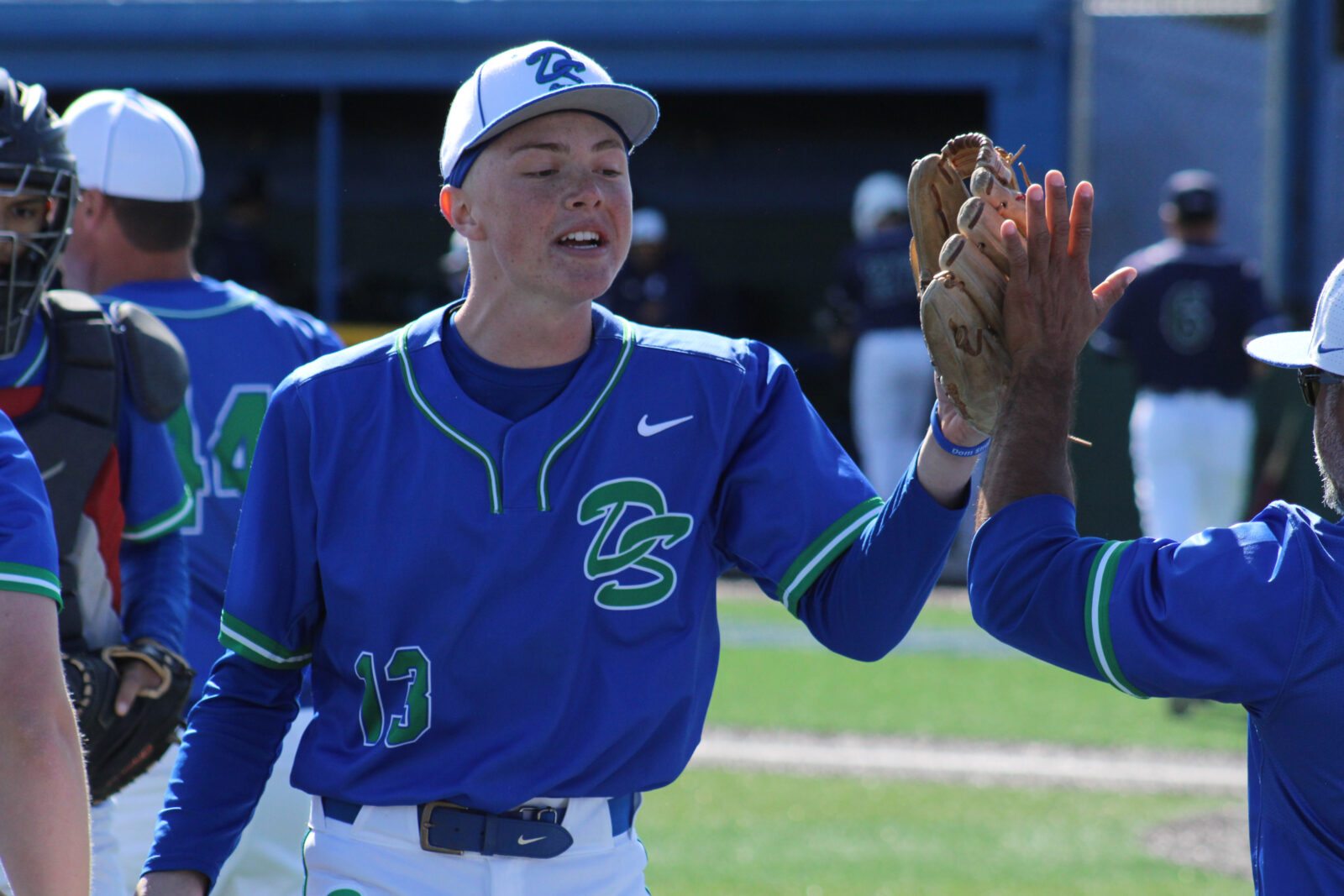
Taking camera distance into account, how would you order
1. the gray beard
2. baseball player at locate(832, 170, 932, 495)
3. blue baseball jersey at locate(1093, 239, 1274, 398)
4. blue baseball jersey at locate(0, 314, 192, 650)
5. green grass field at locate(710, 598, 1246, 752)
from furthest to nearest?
baseball player at locate(832, 170, 932, 495) → blue baseball jersey at locate(1093, 239, 1274, 398) → green grass field at locate(710, 598, 1246, 752) → blue baseball jersey at locate(0, 314, 192, 650) → the gray beard

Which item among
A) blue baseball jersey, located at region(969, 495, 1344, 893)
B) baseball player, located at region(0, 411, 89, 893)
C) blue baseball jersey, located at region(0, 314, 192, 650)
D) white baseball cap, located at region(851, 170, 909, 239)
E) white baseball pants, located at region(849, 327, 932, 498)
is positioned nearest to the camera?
baseball player, located at region(0, 411, 89, 893)

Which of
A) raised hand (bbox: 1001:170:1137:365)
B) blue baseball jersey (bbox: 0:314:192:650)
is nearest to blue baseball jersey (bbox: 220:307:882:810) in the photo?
raised hand (bbox: 1001:170:1137:365)

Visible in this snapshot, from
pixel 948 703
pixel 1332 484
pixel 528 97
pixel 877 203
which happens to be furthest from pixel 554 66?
pixel 877 203

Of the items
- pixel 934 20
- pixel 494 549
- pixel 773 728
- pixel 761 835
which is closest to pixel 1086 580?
pixel 494 549

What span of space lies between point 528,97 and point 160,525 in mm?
1280

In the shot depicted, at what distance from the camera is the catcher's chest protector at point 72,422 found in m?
2.97

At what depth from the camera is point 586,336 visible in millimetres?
2639

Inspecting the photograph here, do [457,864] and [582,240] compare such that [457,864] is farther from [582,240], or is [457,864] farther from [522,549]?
[582,240]

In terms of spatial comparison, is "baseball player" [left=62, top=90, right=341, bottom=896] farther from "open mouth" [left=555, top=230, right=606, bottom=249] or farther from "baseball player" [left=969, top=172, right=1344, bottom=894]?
"baseball player" [left=969, top=172, right=1344, bottom=894]

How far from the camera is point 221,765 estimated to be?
2.56 m

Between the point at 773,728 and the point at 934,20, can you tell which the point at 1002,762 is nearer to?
the point at 773,728

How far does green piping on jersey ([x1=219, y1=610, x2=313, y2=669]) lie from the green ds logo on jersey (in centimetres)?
52

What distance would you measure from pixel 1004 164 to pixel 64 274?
2565 millimetres

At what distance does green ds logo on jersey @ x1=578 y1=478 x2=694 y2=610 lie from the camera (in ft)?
8.07
